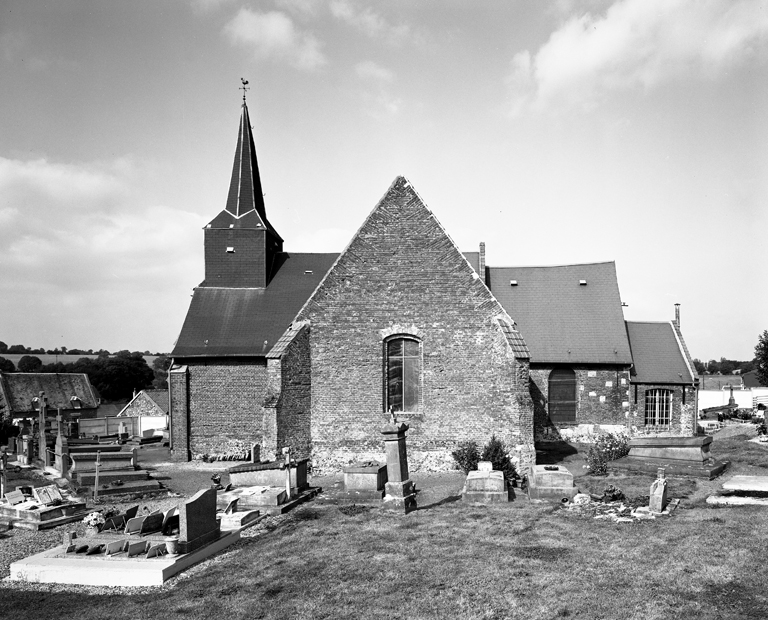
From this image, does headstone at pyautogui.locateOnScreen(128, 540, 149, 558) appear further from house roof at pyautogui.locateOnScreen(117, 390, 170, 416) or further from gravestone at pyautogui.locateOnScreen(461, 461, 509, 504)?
house roof at pyautogui.locateOnScreen(117, 390, 170, 416)

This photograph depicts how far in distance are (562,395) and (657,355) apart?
4.87 m

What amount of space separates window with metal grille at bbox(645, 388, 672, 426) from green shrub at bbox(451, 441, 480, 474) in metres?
11.7

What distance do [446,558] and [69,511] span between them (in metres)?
9.45

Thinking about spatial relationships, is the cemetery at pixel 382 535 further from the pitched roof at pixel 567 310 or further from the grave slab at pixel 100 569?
the pitched roof at pixel 567 310

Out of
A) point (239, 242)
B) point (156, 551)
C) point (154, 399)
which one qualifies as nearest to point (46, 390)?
point (154, 399)

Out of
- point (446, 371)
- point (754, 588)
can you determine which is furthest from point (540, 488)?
point (754, 588)

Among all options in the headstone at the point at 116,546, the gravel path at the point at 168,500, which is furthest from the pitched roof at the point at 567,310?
the headstone at the point at 116,546

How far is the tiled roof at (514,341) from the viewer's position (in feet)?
58.6

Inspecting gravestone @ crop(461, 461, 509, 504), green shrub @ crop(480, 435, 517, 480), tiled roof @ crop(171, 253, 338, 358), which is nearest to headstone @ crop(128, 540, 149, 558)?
gravestone @ crop(461, 461, 509, 504)

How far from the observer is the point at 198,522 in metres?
10.2

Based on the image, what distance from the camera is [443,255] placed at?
18.9 meters

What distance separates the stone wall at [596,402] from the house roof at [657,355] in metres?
0.85

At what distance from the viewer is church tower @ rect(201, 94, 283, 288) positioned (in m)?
26.7

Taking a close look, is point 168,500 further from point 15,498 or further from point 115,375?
point 115,375
